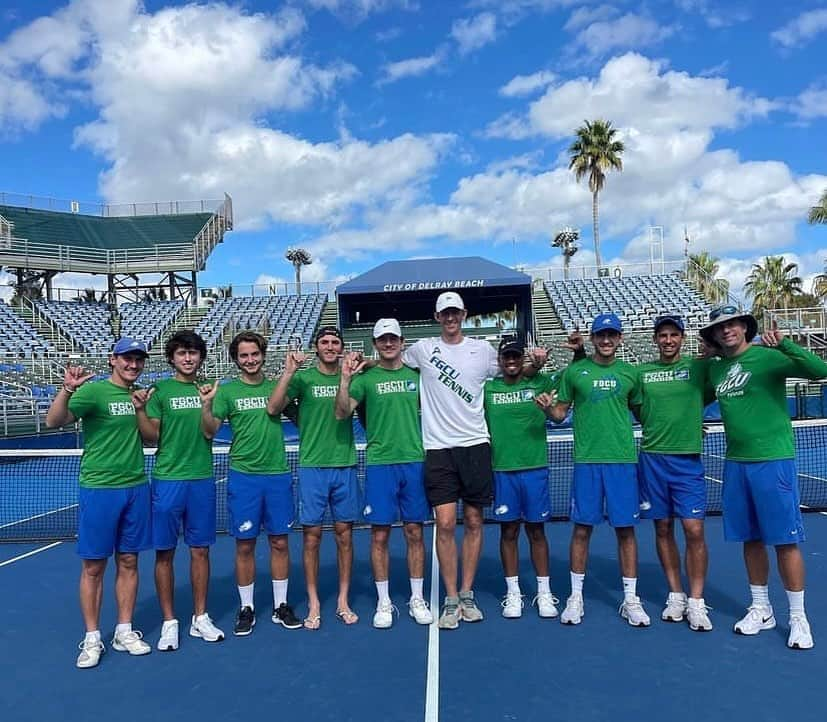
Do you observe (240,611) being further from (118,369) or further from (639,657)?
(639,657)

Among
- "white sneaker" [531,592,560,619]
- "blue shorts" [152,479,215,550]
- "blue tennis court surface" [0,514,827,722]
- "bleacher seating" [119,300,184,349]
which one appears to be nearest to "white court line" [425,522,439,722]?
"blue tennis court surface" [0,514,827,722]

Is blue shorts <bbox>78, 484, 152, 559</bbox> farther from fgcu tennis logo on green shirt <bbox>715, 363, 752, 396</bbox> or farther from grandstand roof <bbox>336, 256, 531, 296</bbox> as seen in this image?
grandstand roof <bbox>336, 256, 531, 296</bbox>

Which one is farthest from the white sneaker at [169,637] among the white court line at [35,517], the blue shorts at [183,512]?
the white court line at [35,517]

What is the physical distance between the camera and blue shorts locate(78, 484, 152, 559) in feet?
13.7

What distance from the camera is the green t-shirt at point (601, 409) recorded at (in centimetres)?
459

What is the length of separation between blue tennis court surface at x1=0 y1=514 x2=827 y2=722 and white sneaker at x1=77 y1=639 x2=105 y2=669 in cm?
5

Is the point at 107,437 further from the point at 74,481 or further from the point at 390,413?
the point at 74,481

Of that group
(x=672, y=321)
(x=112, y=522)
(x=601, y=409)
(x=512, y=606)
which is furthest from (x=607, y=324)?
(x=112, y=522)

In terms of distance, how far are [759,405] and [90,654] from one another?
4.61 meters

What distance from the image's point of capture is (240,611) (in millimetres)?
4703

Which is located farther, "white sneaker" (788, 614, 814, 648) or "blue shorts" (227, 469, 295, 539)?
"blue shorts" (227, 469, 295, 539)

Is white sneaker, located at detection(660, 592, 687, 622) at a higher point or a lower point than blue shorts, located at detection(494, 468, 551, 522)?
lower

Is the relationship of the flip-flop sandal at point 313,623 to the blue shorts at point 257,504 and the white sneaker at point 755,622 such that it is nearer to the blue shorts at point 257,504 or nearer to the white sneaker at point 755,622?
the blue shorts at point 257,504

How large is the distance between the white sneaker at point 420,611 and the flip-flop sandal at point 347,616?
0.42 meters
